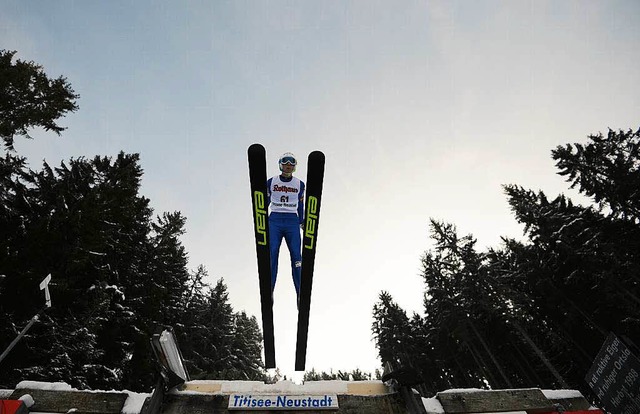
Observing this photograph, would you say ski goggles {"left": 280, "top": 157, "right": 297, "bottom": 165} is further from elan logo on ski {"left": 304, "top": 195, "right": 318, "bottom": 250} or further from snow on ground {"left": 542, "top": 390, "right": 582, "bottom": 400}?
snow on ground {"left": 542, "top": 390, "right": 582, "bottom": 400}

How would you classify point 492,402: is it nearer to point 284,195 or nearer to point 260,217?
point 260,217

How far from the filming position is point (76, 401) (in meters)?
4.33

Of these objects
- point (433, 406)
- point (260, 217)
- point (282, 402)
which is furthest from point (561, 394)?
point (260, 217)

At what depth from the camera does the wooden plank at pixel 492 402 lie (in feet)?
15.2

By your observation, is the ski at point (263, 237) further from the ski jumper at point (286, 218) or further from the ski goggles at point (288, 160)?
the ski goggles at point (288, 160)

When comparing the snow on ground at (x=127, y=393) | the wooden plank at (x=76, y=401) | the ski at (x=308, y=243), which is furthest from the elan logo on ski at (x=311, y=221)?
the wooden plank at (x=76, y=401)

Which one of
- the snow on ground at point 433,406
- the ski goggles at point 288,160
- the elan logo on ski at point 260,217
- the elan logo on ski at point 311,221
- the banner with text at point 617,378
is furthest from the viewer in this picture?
the ski goggles at point 288,160

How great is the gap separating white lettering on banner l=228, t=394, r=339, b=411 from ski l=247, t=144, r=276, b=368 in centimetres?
117

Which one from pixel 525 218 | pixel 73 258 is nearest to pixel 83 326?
pixel 73 258

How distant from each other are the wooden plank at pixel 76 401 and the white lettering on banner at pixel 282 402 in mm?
1485

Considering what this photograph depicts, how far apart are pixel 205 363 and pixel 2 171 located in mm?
17015

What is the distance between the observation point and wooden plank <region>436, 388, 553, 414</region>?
4.64 m

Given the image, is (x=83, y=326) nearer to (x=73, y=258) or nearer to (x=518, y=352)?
(x=73, y=258)

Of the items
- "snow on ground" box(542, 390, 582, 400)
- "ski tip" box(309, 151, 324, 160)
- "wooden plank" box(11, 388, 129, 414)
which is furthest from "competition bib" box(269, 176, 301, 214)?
"snow on ground" box(542, 390, 582, 400)
